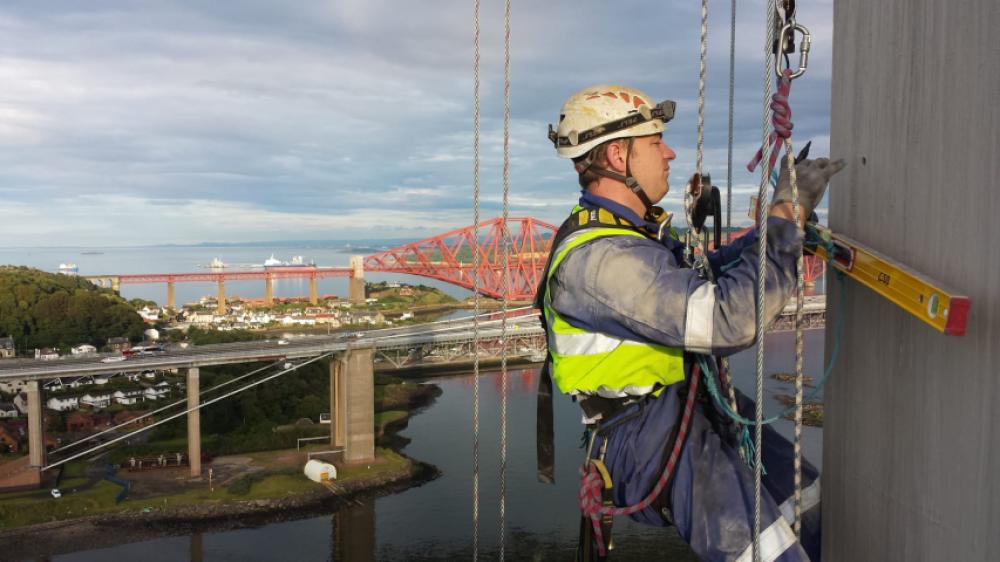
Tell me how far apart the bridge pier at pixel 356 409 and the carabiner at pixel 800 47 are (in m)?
18.5

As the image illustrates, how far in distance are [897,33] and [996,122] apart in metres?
0.38

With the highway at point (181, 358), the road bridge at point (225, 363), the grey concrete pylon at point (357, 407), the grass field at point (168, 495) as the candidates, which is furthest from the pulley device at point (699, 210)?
the highway at point (181, 358)

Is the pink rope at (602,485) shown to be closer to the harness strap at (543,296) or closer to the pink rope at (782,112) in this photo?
the harness strap at (543,296)

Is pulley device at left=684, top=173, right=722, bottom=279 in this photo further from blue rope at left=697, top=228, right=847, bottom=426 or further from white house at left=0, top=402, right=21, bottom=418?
white house at left=0, top=402, right=21, bottom=418

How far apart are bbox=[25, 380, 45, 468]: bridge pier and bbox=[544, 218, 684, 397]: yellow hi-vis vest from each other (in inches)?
725

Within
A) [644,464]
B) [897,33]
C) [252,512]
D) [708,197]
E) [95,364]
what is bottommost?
[252,512]

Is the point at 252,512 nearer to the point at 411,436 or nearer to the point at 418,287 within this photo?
the point at 411,436

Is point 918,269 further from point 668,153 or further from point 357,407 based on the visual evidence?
point 357,407

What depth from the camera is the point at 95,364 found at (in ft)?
58.0

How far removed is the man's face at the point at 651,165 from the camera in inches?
67.7

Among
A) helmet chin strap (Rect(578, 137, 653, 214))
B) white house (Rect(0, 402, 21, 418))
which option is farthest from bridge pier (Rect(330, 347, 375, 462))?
helmet chin strap (Rect(578, 137, 653, 214))

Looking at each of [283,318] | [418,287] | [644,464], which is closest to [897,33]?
[644,464]

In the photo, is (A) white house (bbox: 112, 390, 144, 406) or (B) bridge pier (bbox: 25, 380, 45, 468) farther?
(A) white house (bbox: 112, 390, 144, 406)

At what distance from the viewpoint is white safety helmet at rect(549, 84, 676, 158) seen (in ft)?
5.49
